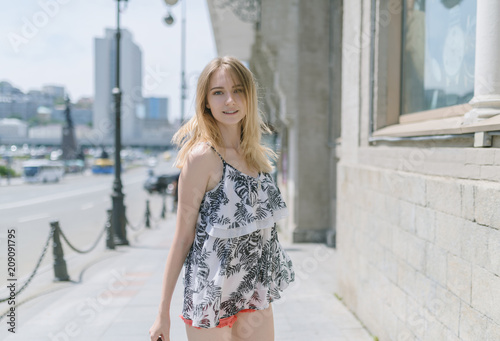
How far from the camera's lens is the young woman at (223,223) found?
186 centimetres

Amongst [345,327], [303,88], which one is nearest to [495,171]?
[345,327]

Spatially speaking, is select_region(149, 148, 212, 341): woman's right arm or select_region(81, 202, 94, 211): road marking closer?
select_region(149, 148, 212, 341): woman's right arm

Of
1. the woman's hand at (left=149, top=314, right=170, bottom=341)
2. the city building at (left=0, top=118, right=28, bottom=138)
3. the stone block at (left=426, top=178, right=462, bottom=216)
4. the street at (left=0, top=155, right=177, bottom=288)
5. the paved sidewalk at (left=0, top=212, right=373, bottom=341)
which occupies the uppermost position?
the city building at (left=0, top=118, right=28, bottom=138)

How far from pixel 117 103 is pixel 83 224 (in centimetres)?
668

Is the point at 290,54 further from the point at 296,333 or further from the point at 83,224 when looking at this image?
the point at 83,224

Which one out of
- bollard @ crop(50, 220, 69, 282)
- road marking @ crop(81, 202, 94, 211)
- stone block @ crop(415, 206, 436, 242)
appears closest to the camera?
stone block @ crop(415, 206, 436, 242)

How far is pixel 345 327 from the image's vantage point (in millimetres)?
4480

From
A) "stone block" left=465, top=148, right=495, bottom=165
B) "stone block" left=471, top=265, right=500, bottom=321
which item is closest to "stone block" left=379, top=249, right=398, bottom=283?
"stone block" left=471, top=265, right=500, bottom=321

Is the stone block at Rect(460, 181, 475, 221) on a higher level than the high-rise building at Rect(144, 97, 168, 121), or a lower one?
lower

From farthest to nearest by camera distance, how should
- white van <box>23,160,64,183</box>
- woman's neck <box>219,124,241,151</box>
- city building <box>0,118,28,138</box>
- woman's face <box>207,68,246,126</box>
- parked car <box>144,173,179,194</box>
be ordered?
city building <box>0,118,28,138</box> < white van <box>23,160,64,183</box> < parked car <box>144,173,179,194</box> < woman's neck <box>219,124,241,151</box> < woman's face <box>207,68,246,126</box>

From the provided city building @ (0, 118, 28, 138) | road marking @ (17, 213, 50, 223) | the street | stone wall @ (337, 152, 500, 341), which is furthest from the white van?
stone wall @ (337, 152, 500, 341)

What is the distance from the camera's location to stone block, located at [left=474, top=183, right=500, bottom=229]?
2.19 meters

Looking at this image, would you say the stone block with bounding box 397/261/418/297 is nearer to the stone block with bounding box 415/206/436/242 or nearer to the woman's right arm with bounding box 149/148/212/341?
the stone block with bounding box 415/206/436/242

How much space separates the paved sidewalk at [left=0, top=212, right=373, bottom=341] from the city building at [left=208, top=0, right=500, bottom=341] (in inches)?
14.3
